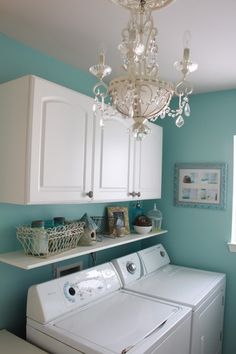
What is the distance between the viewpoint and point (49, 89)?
148 cm

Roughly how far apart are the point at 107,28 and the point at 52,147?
690mm

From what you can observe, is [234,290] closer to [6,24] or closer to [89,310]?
[89,310]

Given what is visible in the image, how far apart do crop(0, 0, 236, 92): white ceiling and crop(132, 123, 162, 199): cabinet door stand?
612 mm

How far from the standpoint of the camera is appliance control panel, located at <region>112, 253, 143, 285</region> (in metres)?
2.07

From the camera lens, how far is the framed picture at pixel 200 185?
2467mm

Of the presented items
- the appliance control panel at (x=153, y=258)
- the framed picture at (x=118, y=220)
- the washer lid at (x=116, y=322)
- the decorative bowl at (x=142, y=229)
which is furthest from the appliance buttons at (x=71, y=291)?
the decorative bowl at (x=142, y=229)

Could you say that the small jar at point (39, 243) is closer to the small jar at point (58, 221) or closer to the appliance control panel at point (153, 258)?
the small jar at point (58, 221)

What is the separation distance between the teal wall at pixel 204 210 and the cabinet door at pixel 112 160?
0.74 metres

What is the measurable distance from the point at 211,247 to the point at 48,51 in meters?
1.99

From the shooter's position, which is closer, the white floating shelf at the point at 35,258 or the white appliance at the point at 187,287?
the white floating shelf at the point at 35,258

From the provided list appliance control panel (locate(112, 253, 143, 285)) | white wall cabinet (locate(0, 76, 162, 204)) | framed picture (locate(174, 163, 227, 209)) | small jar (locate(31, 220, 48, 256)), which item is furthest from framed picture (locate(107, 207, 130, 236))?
small jar (locate(31, 220, 48, 256))

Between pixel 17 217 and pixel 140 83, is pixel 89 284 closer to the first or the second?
pixel 17 217

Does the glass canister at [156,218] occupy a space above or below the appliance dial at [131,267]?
above

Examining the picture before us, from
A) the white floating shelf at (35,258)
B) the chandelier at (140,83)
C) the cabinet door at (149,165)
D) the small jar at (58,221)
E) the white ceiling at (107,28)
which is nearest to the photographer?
the chandelier at (140,83)
